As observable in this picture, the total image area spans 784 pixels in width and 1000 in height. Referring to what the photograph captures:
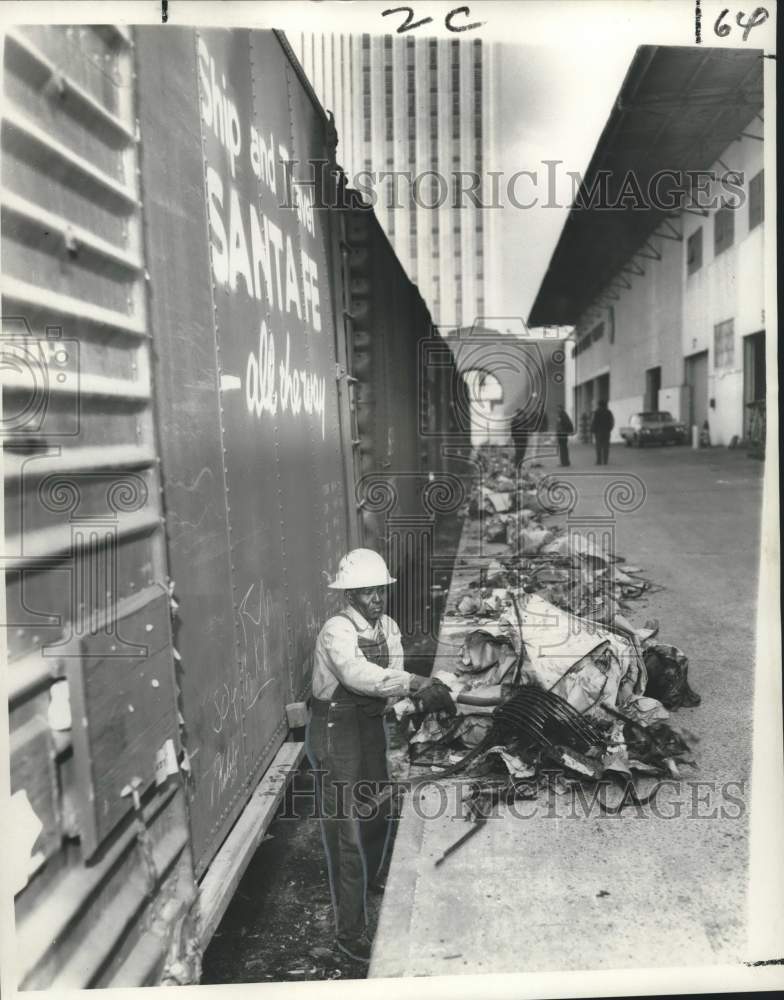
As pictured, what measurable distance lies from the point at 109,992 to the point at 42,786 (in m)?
0.70

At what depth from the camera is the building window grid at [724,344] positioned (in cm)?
2109

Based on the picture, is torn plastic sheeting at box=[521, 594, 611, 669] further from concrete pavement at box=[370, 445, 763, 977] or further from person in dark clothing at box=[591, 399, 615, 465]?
person in dark clothing at box=[591, 399, 615, 465]

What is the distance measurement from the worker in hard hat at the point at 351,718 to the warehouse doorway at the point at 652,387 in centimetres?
2938

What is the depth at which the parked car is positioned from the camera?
85.1 feet

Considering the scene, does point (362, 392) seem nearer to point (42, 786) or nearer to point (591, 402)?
point (42, 786)

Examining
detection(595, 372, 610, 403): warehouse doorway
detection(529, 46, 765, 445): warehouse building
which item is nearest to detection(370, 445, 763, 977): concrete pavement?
detection(529, 46, 765, 445): warehouse building

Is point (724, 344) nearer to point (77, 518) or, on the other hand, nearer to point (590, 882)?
point (590, 882)

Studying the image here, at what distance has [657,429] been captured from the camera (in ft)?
85.6

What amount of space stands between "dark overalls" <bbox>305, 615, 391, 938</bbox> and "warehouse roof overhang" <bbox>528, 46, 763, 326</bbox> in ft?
28.9

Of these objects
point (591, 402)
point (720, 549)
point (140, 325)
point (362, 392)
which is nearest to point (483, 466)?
point (720, 549)

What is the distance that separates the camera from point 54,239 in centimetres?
192

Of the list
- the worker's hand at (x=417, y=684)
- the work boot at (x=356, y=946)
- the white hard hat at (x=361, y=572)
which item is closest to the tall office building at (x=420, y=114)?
the white hard hat at (x=361, y=572)

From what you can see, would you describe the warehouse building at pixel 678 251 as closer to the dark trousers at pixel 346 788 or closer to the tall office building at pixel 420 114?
the tall office building at pixel 420 114

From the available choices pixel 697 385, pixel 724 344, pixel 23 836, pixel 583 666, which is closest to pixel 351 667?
pixel 23 836
